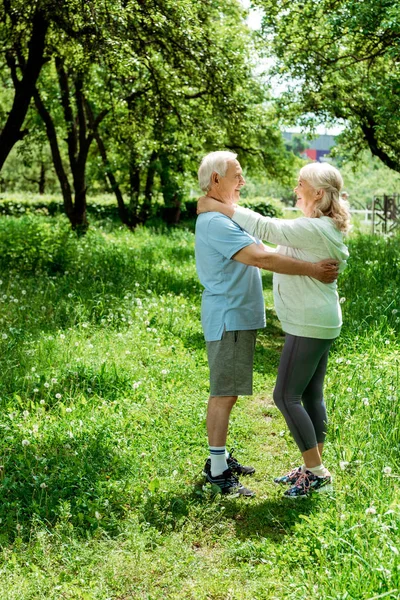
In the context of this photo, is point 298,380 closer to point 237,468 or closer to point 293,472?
point 293,472

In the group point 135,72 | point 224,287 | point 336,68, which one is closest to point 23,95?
point 135,72

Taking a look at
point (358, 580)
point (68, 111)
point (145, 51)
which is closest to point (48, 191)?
point (68, 111)

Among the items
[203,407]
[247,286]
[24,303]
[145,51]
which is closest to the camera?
[247,286]

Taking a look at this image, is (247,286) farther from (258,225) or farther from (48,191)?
(48,191)

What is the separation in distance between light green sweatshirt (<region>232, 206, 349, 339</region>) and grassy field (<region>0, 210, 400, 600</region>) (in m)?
0.85

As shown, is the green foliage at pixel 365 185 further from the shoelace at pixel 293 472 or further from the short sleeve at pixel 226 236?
the short sleeve at pixel 226 236

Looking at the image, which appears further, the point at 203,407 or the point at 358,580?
the point at 203,407

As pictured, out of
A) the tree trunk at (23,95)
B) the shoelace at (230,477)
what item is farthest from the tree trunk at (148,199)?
the shoelace at (230,477)

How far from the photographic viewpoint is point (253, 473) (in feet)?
15.8

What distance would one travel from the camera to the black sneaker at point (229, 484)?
14.6ft

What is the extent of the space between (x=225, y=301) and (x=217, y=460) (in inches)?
41.2

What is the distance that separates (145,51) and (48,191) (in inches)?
1633

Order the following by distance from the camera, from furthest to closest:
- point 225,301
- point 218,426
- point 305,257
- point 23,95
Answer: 1. point 23,95
2. point 218,426
3. point 225,301
4. point 305,257

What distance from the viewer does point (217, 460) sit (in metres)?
4.49
